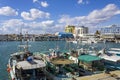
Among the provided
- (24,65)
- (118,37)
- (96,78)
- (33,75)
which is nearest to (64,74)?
(33,75)

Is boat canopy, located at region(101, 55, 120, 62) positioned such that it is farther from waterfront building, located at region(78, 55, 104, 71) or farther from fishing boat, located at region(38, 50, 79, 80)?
fishing boat, located at region(38, 50, 79, 80)

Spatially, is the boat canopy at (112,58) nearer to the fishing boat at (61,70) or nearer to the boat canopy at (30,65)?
the fishing boat at (61,70)

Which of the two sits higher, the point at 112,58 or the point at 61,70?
the point at 112,58

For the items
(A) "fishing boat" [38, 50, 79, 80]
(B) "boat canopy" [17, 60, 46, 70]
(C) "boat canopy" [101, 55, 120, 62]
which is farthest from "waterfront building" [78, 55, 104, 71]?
(B) "boat canopy" [17, 60, 46, 70]

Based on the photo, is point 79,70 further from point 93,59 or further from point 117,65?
point 117,65

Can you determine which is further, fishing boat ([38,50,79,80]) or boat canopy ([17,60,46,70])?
fishing boat ([38,50,79,80])

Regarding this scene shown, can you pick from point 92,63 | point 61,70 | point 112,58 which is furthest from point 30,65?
point 112,58

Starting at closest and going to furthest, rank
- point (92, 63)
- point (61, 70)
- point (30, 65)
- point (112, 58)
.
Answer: point (30, 65) < point (61, 70) < point (92, 63) < point (112, 58)

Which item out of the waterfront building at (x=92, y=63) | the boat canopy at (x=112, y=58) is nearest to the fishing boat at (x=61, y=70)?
the waterfront building at (x=92, y=63)

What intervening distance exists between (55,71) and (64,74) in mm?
2128

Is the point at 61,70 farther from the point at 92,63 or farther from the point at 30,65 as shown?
the point at 30,65

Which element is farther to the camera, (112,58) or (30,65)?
(112,58)

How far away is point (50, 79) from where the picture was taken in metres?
32.0

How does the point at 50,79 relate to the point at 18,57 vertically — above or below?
below
